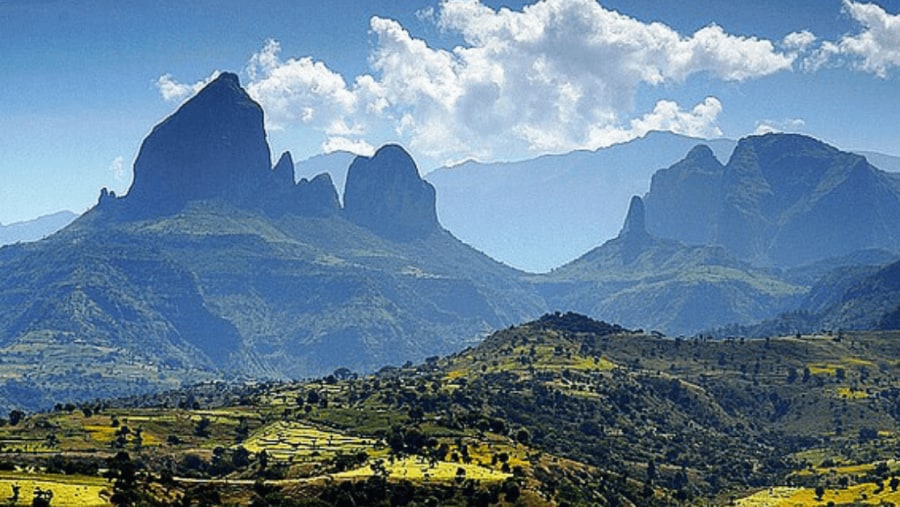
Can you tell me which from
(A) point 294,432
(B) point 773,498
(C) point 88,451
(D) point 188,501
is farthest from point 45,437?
(B) point 773,498

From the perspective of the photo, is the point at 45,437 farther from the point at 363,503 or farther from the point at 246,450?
the point at 363,503

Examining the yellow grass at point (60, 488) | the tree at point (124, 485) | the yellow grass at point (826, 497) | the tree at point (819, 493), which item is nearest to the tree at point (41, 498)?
the yellow grass at point (60, 488)

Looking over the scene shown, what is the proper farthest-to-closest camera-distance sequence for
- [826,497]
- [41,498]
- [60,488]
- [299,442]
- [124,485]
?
1. [826,497]
2. [299,442]
3. [124,485]
4. [60,488]
5. [41,498]

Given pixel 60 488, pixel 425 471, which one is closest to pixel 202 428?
pixel 425 471

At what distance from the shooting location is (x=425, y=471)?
477 ft

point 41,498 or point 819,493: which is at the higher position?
point 41,498

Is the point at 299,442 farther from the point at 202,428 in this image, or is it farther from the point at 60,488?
the point at 60,488

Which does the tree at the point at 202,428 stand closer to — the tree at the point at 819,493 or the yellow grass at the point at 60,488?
the yellow grass at the point at 60,488

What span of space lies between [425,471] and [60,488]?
2243 inches

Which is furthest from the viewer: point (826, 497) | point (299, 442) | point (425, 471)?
point (826, 497)

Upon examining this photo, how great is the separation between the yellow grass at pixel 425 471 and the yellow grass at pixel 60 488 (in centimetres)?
3823

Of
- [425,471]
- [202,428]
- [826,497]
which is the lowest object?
Result: [826,497]

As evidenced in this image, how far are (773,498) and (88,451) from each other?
121 metres

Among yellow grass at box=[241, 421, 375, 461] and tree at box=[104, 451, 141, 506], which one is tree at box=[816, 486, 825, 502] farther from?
tree at box=[104, 451, 141, 506]
